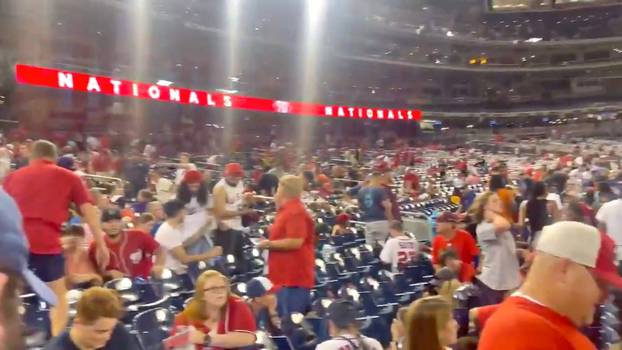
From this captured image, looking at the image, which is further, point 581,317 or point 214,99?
point 214,99

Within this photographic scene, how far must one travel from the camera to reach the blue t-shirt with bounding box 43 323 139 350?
323 centimetres

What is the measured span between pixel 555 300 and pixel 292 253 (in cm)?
342

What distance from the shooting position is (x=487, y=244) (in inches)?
222

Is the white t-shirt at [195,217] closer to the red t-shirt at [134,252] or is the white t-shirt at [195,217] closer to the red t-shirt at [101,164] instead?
the red t-shirt at [134,252]

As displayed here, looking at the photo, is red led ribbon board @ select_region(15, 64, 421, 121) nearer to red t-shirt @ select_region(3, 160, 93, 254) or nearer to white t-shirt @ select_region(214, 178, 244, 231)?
white t-shirt @ select_region(214, 178, 244, 231)

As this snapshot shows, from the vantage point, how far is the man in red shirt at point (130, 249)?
5539 millimetres

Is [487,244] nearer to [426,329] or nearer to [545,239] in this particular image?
[426,329]

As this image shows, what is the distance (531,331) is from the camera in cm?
200

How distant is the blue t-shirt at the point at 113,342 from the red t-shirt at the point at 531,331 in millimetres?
1815

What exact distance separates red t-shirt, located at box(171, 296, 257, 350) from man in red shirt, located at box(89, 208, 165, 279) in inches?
46.7

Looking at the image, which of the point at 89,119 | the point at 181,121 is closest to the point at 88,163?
the point at 89,119

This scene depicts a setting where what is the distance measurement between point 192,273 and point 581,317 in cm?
421

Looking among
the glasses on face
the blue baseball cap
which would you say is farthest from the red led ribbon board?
the blue baseball cap

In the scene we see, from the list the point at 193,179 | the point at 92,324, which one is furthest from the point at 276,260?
the point at 92,324
